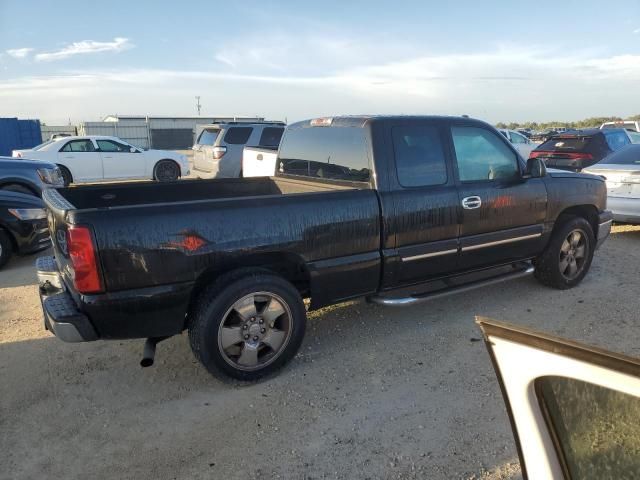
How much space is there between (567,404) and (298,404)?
219 cm

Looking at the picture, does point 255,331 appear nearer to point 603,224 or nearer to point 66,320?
point 66,320

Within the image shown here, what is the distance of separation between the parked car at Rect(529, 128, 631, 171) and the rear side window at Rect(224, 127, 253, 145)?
7184mm

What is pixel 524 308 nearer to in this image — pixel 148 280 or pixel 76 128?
pixel 148 280

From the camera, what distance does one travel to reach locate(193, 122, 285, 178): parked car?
40.2ft

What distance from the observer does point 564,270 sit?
526 centimetres

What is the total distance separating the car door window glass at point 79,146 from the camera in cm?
1450

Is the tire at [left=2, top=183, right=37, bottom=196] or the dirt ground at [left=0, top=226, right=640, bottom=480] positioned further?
the tire at [left=2, top=183, right=37, bottom=196]

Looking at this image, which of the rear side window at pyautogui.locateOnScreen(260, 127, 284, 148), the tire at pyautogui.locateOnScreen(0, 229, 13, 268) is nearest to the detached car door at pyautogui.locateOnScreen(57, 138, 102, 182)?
the rear side window at pyautogui.locateOnScreen(260, 127, 284, 148)

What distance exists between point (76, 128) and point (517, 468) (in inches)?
1776

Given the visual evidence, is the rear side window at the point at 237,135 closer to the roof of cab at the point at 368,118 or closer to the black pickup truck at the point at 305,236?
the black pickup truck at the point at 305,236

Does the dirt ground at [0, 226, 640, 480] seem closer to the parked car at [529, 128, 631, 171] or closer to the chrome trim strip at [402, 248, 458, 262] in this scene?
the chrome trim strip at [402, 248, 458, 262]

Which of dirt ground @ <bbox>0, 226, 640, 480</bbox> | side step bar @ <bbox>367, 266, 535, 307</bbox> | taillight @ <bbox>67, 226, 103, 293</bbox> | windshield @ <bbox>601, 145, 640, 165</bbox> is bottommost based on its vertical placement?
dirt ground @ <bbox>0, 226, 640, 480</bbox>

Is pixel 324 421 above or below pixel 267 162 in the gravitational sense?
below

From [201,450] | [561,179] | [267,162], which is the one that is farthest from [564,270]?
[267,162]
